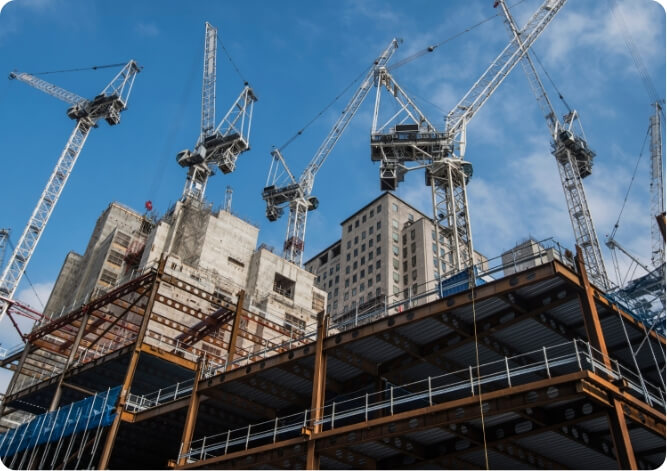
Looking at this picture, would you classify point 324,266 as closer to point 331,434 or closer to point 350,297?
point 350,297

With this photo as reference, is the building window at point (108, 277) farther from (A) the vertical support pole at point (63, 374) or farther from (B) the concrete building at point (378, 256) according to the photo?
(B) the concrete building at point (378, 256)

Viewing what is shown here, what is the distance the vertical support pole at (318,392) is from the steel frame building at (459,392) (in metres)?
0.07

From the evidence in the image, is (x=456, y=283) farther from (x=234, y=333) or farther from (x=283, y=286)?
(x=283, y=286)

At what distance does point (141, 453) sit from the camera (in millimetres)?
42031

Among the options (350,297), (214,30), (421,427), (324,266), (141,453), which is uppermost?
(214,30)

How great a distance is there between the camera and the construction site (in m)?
23.4

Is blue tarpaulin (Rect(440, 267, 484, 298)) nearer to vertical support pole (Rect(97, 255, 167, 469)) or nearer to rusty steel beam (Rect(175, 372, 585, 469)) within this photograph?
rusty steel beam (Rect(175, 372, 585, 469))

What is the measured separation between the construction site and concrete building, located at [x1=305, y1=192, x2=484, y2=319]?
37496 mm

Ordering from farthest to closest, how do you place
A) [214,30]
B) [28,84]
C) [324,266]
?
[324,266], [214,30], [28,84]

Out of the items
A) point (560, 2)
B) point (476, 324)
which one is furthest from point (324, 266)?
point (476, 324)

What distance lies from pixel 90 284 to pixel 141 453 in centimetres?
3618

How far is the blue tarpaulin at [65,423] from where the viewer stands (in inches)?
1442

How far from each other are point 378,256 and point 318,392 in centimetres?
9200

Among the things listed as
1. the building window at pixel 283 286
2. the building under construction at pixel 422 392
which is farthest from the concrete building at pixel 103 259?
the building under construction at pixel 422 392
